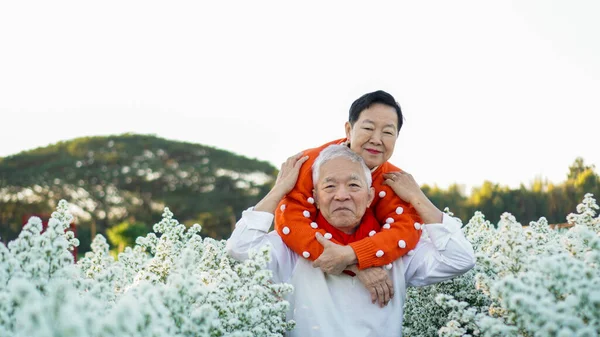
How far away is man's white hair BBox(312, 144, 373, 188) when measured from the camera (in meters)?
3.73

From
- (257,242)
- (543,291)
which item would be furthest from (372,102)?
(543,291)

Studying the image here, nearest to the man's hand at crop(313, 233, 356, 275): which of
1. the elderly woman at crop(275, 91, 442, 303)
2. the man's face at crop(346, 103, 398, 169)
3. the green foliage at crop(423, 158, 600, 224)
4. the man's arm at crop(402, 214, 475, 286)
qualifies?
the elderly woman at crop(275, 91, 442, 303)

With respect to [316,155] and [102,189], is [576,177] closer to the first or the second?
[316,155]

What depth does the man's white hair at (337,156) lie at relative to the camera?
3.73 meters

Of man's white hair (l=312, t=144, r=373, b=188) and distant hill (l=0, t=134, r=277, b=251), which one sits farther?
distant hill (l=0, t=134, r=277, b=251)

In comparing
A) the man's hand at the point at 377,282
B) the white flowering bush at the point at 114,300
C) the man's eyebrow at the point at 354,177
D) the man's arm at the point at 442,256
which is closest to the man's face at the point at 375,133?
the man's eyebrow at the point at 354,177

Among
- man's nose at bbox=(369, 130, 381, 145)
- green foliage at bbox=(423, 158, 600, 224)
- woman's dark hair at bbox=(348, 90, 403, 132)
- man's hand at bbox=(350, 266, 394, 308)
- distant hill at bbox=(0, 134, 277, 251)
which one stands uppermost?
distant hill at bbox=(0, 134, 277, 251)

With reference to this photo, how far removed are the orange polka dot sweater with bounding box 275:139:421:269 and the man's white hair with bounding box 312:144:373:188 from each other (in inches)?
4.0

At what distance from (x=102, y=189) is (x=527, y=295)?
120 feet

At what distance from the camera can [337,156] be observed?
3740mm

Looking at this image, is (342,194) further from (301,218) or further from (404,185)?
(404,185)

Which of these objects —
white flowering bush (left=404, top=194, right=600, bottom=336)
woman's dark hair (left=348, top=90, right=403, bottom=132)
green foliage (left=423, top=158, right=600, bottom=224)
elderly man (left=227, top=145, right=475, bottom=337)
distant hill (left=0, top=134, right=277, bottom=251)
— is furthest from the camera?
distant hill (left=0, top=134, right=277, bottom=251)

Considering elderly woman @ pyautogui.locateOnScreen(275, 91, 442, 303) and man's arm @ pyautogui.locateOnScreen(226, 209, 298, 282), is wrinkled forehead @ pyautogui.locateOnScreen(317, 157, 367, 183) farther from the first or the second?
man's arm @ pyautogui.locateOnScreen(226, 209, 298, 282)

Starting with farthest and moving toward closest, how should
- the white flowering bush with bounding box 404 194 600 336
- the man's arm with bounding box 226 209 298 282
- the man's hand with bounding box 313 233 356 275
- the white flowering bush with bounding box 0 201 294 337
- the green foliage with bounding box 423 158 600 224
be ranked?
1. the green foliage with bounding box 423 158 600 224
2. the man's arm with bounding box 226 209 298 282
3. the man's hand with bounding box 313 233 356 275
4. the white flowering bush with bounding box 404 194 600 336
5. the white flowering bush with bounding box 0 201 294 337
